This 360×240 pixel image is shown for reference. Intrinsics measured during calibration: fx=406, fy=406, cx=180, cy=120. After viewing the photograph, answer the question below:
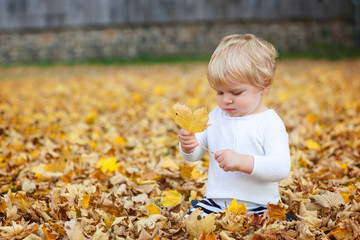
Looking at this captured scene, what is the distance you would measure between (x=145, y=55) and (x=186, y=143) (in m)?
11.6

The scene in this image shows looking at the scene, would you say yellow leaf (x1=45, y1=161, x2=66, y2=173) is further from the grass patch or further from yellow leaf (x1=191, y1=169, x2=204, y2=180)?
the grass patch

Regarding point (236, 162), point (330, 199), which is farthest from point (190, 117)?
point (330, 199)

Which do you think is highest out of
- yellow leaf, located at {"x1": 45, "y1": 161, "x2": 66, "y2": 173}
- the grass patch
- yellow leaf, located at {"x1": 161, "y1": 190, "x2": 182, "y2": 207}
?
yellow leaf, located at {"x1": 161, "y1": 190, "x2": 182, "y2": 207}

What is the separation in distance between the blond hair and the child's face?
25 millimetres

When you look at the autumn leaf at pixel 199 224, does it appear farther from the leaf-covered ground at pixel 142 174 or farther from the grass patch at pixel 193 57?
the grass patch at pixel 193 57

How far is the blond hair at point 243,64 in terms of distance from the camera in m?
1.69

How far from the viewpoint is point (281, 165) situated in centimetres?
170

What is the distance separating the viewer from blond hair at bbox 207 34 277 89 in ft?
5.55

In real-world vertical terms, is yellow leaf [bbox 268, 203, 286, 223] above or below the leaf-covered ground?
above

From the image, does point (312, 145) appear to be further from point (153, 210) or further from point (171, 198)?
point (153, 210)

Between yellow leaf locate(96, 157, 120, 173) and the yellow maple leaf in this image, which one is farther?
yellow leaf locate(96, 157, 120, 173)

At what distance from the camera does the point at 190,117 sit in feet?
5.52

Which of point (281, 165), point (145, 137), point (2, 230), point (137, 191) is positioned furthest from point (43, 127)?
point (281, 165)

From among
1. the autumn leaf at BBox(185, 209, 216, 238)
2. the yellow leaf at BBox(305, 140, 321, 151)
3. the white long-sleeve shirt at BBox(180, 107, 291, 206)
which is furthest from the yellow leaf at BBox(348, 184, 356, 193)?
the autumn leaf at BBox(185, 209, 216, 238)
